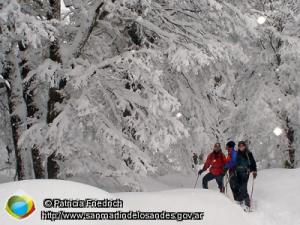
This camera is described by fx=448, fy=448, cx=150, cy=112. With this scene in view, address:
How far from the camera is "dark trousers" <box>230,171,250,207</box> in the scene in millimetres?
10781

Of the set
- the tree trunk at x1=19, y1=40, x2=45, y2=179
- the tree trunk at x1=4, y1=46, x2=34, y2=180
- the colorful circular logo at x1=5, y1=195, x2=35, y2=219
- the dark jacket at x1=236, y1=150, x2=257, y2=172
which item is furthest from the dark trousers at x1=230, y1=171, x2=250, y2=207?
the colorful circular logo at x1=5, y1=195, x2=35, y2=219

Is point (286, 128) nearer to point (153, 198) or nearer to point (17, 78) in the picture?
point (17, 78)

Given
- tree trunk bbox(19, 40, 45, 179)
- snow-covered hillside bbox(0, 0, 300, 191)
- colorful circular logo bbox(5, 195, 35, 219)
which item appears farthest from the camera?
tree trunk bbox(19, 40, 45, 179)

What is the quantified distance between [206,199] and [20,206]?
3548 millimetres

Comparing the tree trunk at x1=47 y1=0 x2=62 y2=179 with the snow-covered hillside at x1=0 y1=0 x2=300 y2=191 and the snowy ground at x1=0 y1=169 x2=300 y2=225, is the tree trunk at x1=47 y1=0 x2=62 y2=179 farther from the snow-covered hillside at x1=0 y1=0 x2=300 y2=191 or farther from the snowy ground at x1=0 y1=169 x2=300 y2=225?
the snowy ground at x1=0 y1=169 x2=300 y2=225

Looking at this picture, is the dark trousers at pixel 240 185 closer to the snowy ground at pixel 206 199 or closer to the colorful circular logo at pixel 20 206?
the snowy ground at pixel 206 199

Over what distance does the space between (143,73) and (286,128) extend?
35.2ft

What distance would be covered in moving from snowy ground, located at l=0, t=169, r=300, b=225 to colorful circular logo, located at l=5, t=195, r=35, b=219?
0.21 feet

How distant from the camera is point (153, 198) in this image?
6.82 metres

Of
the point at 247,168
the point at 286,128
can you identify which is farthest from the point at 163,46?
the point at 286,128

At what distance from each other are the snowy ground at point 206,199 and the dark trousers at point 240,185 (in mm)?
408

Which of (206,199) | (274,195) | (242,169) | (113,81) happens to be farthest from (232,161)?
(206,199)

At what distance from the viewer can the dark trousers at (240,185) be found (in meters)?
10.8

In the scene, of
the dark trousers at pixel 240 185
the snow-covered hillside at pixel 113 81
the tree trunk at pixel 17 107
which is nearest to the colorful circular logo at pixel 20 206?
the snow-covered hillside at pixel 113 81
